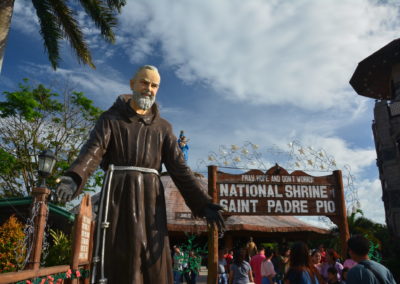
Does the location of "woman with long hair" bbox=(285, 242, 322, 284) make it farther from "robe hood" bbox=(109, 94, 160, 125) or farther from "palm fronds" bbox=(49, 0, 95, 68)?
"palm fronds" bbox=(49, 0, 95, 68)

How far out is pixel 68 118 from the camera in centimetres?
1759

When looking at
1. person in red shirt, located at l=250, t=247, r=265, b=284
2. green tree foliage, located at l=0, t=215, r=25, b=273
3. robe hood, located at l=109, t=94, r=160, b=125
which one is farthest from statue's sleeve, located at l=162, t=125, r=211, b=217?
green tree foliage, located at l=0, t=215, r=25, b=273

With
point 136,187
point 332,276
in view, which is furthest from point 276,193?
point 136,187

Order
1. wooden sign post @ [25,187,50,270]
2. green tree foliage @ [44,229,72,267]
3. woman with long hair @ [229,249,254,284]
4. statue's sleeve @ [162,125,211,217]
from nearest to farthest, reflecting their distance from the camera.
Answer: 1. statue's sleeve @ [162,125,211,217]
2. wooden sign post @ [25,187,50,270]
3. woman with long hair @ [229,249,254,284]
4. green tree foliage @ [44,229,72,267]

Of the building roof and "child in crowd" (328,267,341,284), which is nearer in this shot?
"child in crowd" (328,267,341,284)

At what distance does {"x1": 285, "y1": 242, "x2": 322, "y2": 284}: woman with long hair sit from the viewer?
11.9 ft

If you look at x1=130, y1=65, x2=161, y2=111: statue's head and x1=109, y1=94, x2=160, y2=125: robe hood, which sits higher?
x1=130, y1=65, x2=161, y2=111: statue's head

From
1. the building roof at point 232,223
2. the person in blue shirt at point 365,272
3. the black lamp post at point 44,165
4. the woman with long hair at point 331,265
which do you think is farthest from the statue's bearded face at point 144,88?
the building roof at point 232,223

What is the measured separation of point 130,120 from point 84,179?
74cm

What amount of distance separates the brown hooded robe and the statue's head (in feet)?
0.40

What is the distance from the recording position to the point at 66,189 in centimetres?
247

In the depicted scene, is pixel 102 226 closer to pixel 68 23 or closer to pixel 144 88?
pixel 144 88

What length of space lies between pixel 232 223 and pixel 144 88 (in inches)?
631

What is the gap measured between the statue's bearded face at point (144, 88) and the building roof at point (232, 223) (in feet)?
43.5
